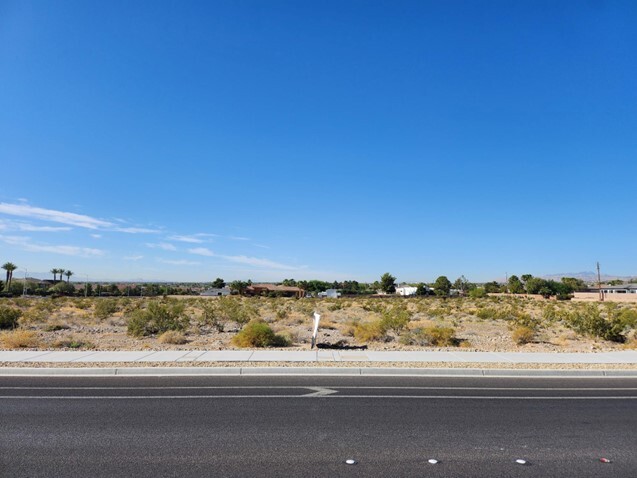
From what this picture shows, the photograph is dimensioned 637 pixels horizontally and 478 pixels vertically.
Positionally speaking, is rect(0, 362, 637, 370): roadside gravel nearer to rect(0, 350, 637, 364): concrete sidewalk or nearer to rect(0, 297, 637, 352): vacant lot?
rect(0, 350, 637, 364): concrete sidewalk

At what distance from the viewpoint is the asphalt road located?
19.0ft

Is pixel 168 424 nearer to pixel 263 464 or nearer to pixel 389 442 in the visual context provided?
pixel 263 464

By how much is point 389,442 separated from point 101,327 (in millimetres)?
24261

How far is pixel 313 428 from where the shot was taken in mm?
7367

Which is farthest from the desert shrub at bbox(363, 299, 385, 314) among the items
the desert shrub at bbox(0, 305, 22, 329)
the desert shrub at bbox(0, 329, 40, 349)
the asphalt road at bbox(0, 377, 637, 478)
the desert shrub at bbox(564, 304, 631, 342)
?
the asphalt road at bbox(0, 377, 637, 478)

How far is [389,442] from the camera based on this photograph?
22.0 feet

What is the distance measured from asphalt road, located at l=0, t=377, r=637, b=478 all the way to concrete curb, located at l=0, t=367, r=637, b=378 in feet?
3.43

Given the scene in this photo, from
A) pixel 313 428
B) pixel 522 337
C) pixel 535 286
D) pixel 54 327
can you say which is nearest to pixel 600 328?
pixel 522 337

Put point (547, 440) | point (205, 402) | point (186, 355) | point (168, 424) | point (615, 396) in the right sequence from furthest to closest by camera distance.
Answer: point (186, 355)
point (615, 396)
point (205, 402)
point (168, 424)
point (547, 440)

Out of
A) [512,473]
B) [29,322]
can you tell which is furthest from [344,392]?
[29,322]

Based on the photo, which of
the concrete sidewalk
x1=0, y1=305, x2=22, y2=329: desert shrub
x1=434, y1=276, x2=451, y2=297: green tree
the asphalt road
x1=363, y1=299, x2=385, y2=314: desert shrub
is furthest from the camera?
x1=434, y1=276, x2=451, y2=297: green tree

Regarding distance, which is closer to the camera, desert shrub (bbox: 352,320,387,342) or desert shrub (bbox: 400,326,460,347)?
desert shrub (bbox: 400,326,460,347)

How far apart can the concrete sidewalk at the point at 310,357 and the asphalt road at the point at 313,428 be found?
2715 millimetres

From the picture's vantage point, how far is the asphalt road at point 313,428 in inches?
227
